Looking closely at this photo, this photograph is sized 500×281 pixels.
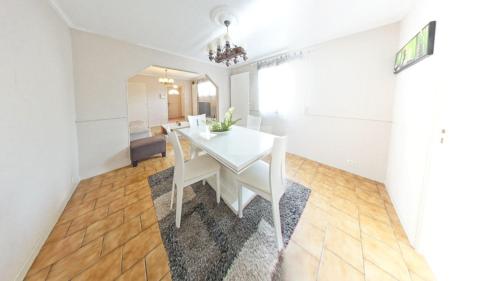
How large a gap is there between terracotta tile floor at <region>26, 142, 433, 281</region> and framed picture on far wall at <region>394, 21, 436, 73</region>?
5.27ft

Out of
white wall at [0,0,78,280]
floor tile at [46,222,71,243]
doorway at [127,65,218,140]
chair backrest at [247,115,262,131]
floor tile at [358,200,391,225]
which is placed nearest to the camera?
white wall at [0,0,78,280]

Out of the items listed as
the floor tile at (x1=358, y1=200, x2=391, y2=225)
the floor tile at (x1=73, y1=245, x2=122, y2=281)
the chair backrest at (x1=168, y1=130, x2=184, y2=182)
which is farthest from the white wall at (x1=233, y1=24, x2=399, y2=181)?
the floor tile at (x1=73, y1=245, x2=122, y2=281)

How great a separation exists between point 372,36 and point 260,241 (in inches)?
121

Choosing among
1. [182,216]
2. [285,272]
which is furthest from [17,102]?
[285,272]

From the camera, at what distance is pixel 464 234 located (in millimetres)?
864

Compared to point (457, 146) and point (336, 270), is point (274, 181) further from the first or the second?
point (457, 146)

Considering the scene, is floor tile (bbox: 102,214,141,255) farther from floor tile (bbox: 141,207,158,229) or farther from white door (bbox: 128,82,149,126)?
white door (bbox: 128,82,149,126)

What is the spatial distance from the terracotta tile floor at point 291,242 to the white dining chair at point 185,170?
0.36 meters

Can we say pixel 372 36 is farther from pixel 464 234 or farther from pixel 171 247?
pixel 171 247

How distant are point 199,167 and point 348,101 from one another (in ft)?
8.41

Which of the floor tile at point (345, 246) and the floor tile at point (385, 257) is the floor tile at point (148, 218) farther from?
the floor tile at point (385, 257)

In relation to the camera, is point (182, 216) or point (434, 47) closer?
point (434, 47)

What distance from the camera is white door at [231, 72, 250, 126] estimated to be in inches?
165

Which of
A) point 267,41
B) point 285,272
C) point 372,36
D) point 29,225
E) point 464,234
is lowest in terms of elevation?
point 285,272
